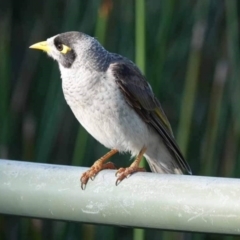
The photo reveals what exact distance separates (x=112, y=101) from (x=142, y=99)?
0.20 m

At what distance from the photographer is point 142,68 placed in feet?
8.00

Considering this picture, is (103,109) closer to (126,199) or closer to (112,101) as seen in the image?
(112,101)

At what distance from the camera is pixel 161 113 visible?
9.27ft

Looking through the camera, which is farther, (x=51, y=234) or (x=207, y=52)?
(x=207, y=52)

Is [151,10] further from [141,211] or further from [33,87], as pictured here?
[141,211]

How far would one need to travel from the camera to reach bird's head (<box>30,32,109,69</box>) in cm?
271

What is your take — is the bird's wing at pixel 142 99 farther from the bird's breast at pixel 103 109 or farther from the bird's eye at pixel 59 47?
the bird's eye at pixel 59 47

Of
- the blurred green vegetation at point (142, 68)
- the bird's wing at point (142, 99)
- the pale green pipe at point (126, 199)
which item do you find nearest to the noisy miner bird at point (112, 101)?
the bird's wing at point (142, 99)

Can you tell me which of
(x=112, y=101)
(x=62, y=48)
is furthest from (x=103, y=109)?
(x=62, y=48)

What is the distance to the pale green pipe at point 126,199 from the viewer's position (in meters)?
1.45

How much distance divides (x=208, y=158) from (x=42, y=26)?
114cm

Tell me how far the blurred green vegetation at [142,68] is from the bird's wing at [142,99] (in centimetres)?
6

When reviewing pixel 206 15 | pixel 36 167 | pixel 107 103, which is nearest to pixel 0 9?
pixel 206 15

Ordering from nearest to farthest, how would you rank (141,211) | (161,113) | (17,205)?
1. (141,211)
2. (17,205)
3. (161,113)
